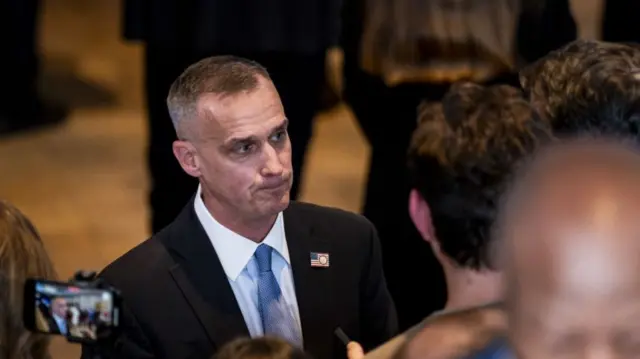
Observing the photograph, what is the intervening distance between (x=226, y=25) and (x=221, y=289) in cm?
133

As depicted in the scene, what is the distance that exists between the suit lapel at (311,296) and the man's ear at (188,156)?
0.23 m

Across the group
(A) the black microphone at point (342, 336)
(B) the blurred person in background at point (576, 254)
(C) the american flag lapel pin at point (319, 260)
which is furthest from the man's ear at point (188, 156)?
(B) the blurred person in background at point (576, 254)

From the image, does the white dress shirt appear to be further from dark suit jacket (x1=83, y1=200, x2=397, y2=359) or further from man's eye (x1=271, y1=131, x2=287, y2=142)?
man's eye (x1=271, y1=131, x2=287, y2=142)

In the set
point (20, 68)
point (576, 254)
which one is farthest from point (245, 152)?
point (20, 68)

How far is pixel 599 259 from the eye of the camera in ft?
3.61

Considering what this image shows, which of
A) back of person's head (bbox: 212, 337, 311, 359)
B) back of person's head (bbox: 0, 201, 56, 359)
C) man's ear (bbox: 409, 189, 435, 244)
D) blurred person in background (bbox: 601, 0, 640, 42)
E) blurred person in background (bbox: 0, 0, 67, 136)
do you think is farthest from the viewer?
blurred person in background (bbox: 0, 0, 67, 136)

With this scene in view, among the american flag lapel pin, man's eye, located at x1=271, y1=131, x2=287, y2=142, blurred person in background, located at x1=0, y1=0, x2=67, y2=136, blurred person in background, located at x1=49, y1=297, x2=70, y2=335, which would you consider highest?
man's eye, located at x1=271, y1=131, x2=287, y2=142

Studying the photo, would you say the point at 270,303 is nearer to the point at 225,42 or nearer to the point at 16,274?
the point at 16,274

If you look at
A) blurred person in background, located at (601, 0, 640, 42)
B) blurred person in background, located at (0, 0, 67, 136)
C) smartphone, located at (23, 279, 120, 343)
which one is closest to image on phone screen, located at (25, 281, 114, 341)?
smartphone, located at (23, 279, 120, 343)

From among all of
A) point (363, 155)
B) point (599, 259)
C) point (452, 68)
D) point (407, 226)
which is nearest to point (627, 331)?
point (599, 259)

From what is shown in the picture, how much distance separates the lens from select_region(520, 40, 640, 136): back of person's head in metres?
2.05

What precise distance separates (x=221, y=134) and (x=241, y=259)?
0.24 meters

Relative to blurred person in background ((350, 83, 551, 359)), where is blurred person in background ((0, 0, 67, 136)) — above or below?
below

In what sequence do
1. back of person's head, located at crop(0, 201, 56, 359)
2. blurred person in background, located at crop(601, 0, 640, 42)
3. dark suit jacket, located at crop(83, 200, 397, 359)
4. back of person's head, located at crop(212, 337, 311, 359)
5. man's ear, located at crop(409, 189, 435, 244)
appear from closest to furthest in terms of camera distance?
back of person's head, located at crop(212, 337, 311, 359) → man's ear, located at crop(409, 189, 435, 244) → back of person's head, located at crop(0, 201, 56, 359) → dark suit jacket, located at crop(83, 200, 397, 359) → blurred person in background, located at crop(601, 0, 640, 42)
